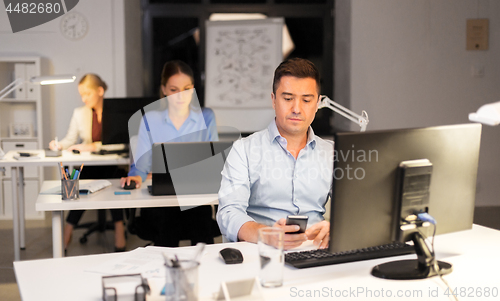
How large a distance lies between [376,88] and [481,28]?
1.27 meters

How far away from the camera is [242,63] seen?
5.17m

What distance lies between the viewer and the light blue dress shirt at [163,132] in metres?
2.91

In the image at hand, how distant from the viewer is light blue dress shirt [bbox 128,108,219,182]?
2.91 m

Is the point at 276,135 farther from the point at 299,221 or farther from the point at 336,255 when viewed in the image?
the point at 336,255

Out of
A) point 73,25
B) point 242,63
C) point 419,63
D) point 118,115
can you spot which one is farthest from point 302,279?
point 73,25

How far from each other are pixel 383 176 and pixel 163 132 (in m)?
1.98

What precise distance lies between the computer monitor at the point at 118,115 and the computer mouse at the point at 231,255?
2.48 metres

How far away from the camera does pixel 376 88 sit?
5020mm

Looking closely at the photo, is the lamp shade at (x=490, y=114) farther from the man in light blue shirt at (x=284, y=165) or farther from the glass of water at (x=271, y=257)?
the man in light blue shirt at (x=284, y=165)

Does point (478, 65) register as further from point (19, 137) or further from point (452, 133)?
point (19, 137)

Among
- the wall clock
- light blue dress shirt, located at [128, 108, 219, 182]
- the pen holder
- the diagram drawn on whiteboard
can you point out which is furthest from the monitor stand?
the wall clock

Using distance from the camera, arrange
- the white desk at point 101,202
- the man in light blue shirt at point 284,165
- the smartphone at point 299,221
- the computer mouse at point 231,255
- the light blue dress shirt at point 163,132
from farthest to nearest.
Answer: the light blue dress shirt at point 163,132 < the white desk at point 101,202 < the man in light blue shirt at point 284,165 < the smartphone at point 299,221 < the computer mouse at point 231,255

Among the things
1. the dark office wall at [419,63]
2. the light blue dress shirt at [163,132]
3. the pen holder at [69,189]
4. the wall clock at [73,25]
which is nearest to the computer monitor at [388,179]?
the pen holder at [69,189]

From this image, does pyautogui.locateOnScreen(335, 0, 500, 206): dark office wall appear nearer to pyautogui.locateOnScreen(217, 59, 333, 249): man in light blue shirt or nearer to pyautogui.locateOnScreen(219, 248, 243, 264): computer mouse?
pyautogui.locateOnScreen(217, 59, 333, 249): man in light blue shirt
